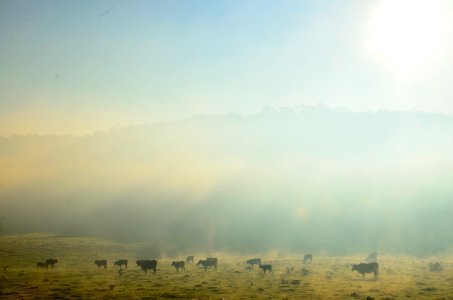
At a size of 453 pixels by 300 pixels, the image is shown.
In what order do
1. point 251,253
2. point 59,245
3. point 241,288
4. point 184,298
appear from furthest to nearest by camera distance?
1. point 251,253
2. point 59,245
3. point 241,288
4. point 184,298

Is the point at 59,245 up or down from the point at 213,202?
down

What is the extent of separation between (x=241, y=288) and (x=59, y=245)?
75.9m

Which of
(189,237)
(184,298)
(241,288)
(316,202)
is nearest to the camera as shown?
(184,298)

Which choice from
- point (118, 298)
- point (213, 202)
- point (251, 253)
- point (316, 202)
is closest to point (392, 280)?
point (118, 298)

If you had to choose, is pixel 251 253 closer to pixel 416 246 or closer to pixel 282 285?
pixel 416 246

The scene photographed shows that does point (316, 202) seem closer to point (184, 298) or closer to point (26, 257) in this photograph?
point (26, 257)

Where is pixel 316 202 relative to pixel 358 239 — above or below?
above

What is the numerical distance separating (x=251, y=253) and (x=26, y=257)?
58008 millimetres

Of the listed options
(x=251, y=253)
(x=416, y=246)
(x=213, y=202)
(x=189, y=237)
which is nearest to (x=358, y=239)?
(x=416, y=246)

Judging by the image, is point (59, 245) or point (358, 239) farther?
point (358, 239)

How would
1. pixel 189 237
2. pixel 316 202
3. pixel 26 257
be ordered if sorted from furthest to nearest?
pixel 316 202
pixel 189 237
pixel 26 257

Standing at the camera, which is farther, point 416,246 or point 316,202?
point 316,202

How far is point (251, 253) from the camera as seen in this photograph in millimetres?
107812

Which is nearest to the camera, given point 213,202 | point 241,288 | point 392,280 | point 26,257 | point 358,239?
point 241,288
